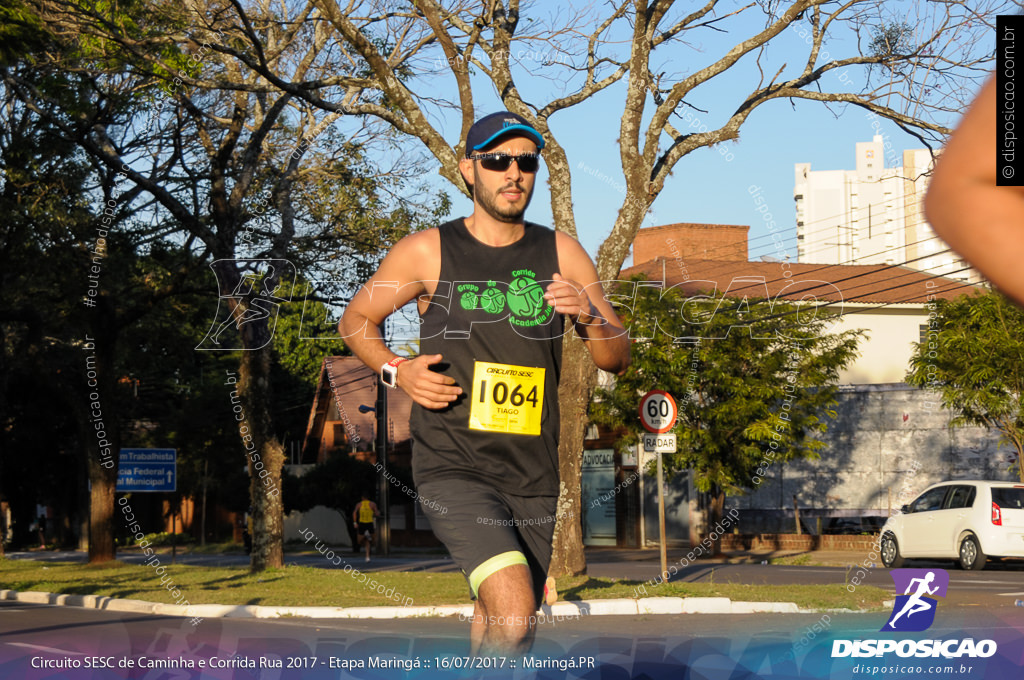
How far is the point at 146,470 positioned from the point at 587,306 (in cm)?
2357

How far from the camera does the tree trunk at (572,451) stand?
16188mm

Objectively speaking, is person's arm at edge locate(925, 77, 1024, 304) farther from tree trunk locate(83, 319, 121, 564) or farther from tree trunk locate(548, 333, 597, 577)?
tree trunk locate(83, 319, 121, 564)

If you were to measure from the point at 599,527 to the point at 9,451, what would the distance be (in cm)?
2498

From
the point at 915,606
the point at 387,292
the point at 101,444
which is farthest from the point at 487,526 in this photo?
the point at 101,444

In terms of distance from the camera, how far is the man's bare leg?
407 centimetres

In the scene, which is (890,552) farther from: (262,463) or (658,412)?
(262,463)

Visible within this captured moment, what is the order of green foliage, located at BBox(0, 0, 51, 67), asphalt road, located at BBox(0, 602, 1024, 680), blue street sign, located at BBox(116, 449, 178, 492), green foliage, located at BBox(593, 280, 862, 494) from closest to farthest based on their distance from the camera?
asphalt road, located at BBox(0, 602, 1024, 680), green foliage, located at BBox(0, 0, 51, 67), blue street sign, located at BBox(116, 449, 178, 492), green foliage, located at BBox(593, 280, 862, 494)

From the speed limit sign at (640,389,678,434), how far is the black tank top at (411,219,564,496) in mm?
11918

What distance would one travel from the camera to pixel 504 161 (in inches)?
175

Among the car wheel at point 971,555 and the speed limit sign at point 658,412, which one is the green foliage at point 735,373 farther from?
the speed limit sign at point 658,412

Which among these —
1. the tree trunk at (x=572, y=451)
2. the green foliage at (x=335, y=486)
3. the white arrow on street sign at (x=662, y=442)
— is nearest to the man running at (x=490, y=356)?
the white arrow on street sign at (x=662, y=442)

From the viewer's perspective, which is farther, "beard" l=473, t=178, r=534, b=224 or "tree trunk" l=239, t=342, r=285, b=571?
"tree trunk" l=239, t=342, r=285, b=571

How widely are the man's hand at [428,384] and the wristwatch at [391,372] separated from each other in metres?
0.11

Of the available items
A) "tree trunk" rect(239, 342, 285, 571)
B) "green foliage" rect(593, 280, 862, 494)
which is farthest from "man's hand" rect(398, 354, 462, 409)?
"green foliage" rect(593, 280, 862, 494)
